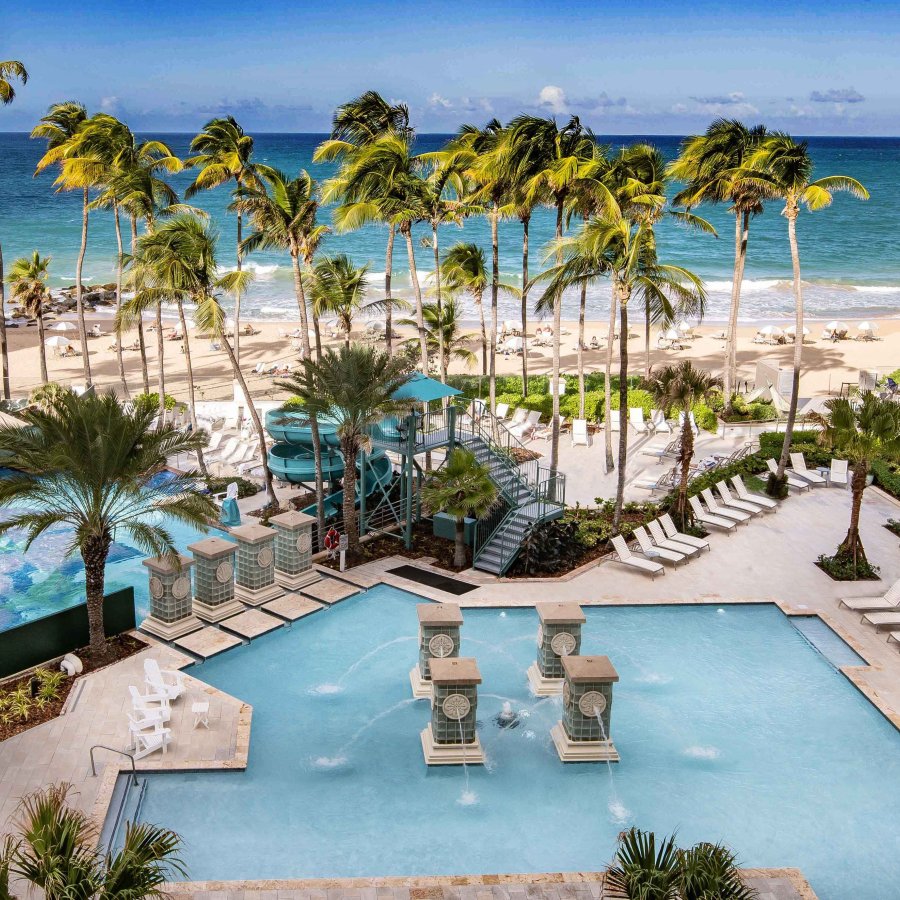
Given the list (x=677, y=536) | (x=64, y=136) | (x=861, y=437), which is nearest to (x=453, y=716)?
(x=677, y=536)

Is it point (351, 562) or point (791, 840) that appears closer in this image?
point (791, 840)

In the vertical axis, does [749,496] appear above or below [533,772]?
above

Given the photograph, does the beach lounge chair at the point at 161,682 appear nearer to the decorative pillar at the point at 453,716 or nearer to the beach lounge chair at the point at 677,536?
the decorative pillar at the point at 453,716

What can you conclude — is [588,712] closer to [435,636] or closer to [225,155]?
[435,636]

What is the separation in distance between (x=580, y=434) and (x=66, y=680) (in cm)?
1979

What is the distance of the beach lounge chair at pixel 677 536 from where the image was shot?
24706mm

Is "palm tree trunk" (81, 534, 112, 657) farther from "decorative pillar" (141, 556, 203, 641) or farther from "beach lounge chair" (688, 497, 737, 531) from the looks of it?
"beach lounge chair" (688, 497, 737, 531)

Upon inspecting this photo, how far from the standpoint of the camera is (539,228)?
4439 inches

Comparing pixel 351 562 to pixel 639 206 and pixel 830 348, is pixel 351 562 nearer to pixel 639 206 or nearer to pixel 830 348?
pixel 639 206

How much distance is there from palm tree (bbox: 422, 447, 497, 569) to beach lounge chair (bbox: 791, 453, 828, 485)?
12.1 meters

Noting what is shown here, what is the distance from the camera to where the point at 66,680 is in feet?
59.3

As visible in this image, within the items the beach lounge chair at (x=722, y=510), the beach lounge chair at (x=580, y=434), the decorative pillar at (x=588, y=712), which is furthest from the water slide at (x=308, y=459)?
the decorative pillar at (x=588, y=712)

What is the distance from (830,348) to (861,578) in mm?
31017

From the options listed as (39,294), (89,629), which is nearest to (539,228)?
(39,294)
